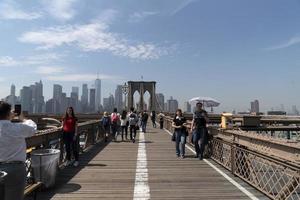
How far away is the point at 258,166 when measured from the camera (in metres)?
9.91

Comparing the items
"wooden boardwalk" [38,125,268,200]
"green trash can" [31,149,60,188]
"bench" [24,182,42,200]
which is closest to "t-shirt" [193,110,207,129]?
"wooden boardwalk" [38,125,268,200]

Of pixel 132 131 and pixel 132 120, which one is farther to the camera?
pixel 132 131

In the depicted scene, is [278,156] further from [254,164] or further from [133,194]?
[133,194]

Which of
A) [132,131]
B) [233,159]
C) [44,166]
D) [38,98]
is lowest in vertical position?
[233,159]

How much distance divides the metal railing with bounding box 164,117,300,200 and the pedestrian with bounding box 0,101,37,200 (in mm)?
4181

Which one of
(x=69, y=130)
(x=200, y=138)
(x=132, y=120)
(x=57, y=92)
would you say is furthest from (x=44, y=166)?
(x=57, y=92)

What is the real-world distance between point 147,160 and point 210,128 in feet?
7.99

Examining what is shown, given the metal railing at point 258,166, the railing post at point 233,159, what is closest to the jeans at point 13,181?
the metal railing at point 258,166

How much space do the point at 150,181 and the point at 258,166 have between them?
287 centimetres

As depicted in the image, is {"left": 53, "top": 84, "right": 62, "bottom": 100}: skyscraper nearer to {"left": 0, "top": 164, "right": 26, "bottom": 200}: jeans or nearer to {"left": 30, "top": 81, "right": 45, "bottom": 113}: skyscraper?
{"left": 30, "top": 81, "right": 45, "bottom": 113}: skyscraper

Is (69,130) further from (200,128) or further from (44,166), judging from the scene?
(200,128)

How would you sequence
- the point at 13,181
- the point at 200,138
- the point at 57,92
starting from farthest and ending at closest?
the point at 57,92
the point at 200,138
the point at 13,181

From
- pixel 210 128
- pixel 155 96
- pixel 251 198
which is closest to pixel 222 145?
pixel 210 128

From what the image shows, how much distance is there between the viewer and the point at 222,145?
11.6m
